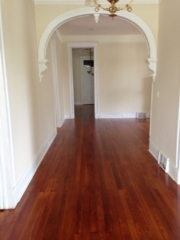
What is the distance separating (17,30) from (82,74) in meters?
7.81

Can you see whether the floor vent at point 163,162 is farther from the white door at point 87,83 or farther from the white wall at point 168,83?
the white door at point 87,83

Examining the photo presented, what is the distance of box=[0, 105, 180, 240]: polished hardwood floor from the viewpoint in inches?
71.1

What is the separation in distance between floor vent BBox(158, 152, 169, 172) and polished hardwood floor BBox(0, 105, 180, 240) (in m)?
0.08

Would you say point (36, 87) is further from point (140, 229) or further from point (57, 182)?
point (140, 229)

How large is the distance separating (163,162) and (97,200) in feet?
4.19

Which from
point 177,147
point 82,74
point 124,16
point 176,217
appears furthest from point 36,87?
point 82,74

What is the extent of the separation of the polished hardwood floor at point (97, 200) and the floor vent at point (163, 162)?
8 cm

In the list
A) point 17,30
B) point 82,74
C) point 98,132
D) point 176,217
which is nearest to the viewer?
point 176,217

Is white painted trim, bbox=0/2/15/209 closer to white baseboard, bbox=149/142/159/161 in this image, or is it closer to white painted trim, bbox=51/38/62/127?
white baseboard, bbox=149/142/159/161

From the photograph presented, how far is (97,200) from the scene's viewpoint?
225 centimetres

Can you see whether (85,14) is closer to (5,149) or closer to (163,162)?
(5,149)

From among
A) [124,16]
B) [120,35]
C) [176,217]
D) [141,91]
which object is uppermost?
[120,35]

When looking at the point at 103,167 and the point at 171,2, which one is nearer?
the point at 171,2

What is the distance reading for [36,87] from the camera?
3.21 m
